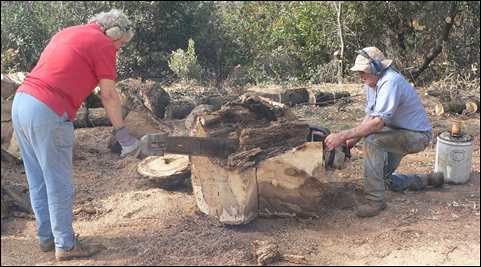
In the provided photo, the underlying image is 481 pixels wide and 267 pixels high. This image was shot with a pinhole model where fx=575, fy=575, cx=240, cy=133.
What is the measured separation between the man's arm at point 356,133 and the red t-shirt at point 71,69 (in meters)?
1.93

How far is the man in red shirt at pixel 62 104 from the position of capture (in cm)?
377

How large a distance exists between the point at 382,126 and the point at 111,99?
2.33m

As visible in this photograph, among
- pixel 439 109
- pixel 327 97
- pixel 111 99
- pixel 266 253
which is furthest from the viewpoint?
pixel 327 97

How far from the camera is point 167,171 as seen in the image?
544cm

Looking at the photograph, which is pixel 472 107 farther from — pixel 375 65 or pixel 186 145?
pixel 186 145

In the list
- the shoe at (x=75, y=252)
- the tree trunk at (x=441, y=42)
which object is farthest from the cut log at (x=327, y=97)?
the shoe at (x=75, y=252)

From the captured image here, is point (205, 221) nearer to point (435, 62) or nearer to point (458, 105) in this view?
point (458, 105)

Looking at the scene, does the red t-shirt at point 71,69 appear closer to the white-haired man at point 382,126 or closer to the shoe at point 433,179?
the white-haired man at point 382,126

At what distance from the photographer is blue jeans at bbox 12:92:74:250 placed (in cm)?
375

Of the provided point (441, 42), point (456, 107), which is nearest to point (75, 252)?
point (456, 107)

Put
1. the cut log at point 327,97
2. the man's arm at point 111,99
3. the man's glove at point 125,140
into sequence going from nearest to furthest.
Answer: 1. the man's arm at point 111,99
2. the man's glove at point 125,140
3. the cut log at point 327,97

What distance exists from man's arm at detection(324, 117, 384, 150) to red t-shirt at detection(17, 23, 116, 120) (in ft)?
6.34

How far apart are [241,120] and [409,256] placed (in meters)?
1.72

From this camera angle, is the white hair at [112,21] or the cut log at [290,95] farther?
the cut log at [290,95]
